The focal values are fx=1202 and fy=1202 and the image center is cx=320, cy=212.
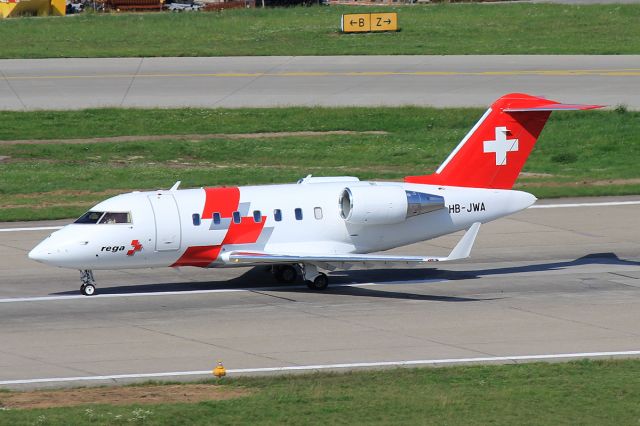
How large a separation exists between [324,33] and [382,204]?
45.0 metres

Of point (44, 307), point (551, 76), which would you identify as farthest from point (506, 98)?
point (551, 76)

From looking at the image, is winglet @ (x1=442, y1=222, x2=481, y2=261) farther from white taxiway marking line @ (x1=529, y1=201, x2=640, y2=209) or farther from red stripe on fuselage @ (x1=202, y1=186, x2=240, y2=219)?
white taxiway marking line @ (x1=529, y1=201, x2=640, y2=209)

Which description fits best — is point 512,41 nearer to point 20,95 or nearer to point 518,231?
point 20,95

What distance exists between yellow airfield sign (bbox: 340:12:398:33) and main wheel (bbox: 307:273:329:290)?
4466 centimetres

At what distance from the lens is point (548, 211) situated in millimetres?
41938

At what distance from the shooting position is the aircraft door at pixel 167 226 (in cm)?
3077

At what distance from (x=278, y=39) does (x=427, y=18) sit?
11215 millimetres

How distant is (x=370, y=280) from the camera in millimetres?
33594

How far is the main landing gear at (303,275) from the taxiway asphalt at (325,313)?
0.32m

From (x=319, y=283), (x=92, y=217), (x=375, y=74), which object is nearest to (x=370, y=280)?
(x=319, y=283)

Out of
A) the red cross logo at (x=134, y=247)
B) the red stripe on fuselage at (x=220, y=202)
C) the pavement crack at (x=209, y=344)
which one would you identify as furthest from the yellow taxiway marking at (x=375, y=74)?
the pavement crack at (x=209, y=344)

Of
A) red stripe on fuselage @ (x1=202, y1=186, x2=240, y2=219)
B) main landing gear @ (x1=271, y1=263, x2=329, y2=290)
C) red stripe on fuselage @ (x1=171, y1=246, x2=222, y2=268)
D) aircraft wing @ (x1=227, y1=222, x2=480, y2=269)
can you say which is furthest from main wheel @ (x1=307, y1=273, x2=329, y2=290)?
red stripe on fuselage @ (x1=202, y1=186, x2=240, y2=219)

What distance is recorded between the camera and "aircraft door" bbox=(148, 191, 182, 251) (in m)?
30.8

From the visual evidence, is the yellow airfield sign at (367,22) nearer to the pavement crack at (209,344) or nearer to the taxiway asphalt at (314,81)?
the taxiway asphalt at (314,81)
